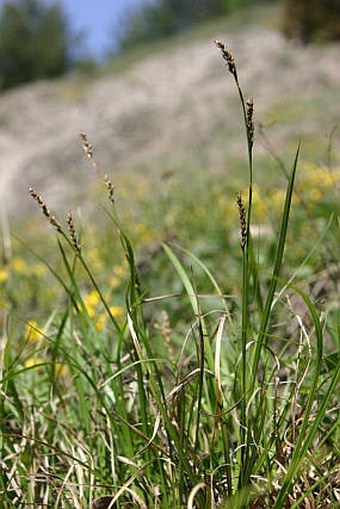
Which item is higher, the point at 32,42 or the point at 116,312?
the point at 32,42

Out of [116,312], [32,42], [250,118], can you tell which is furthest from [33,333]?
[32,42]

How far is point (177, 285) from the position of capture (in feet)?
9.95

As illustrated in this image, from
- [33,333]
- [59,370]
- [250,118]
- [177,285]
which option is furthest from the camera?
[177,285]

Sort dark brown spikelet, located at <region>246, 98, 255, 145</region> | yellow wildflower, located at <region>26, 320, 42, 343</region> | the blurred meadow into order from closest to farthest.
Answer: dark brown spikelet, located at <region>246, 98, 255, 145</region>, the blurred meadow, yellow wildflower, located at <region>26, 320, 42, 343</region>

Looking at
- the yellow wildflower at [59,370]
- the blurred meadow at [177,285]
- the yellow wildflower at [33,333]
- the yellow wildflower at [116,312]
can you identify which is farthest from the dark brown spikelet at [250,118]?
the yellow wildflower at [116,312]

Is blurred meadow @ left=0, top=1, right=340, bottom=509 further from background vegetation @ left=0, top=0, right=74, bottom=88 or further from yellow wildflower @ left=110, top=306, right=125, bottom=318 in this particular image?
background vegetation @ left=0, top=0, right=74, bottom=88

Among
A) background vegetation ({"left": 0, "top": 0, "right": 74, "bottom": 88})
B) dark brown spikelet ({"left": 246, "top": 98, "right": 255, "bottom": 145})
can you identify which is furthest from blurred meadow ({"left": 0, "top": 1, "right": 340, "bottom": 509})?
background vegetation ({"left": 0, "top": 0, "right": 74, "bottom": 88})

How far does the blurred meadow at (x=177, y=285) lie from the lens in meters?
1.00

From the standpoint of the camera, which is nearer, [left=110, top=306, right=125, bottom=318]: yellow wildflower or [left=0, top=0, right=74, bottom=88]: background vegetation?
[left=110, top=306, right=125, bottom=318]: yellow wildflower

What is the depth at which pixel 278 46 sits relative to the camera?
24859 millimetres

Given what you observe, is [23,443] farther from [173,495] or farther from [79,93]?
[79,93]

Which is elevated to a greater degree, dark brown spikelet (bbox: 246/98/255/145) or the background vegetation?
the background vegetation

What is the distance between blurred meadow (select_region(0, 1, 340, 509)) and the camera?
3.28 feet

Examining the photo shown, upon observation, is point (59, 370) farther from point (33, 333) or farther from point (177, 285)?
point (177, 285)
